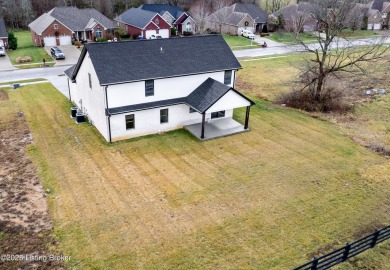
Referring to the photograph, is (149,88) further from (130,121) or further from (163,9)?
(163,9)

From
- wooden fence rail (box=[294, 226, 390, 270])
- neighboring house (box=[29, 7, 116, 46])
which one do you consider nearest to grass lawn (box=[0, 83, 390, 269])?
wooden fence rail (box=[294, 226, 390, 270])

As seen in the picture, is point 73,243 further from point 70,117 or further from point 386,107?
point 386,107

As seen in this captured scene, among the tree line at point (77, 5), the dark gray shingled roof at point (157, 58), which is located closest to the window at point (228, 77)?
the dark gray shingled roof at point (157, 58)

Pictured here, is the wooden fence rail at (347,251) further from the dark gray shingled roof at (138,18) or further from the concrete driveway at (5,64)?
the dark gray shingled roof at (138,18)

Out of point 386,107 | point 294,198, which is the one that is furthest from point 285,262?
point 386,107

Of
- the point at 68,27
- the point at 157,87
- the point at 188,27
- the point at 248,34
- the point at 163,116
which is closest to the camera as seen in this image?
the point at 157,87

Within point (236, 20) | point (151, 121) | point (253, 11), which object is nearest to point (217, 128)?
point (151, 121)
